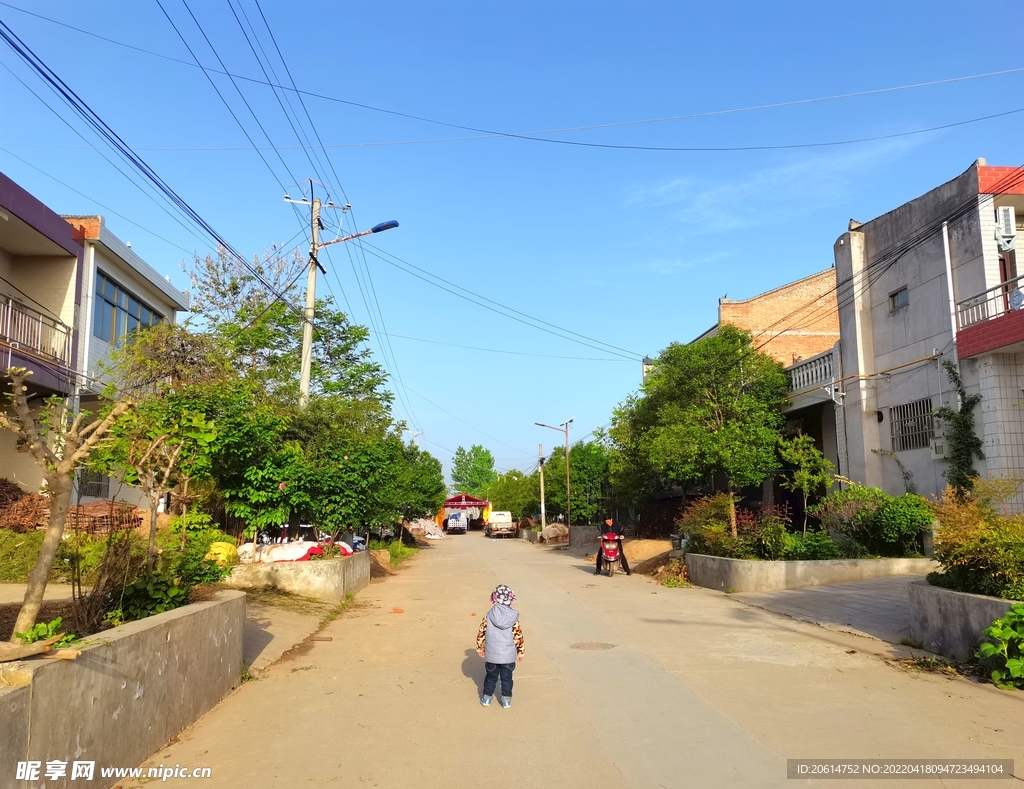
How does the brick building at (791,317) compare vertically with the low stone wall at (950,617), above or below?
above

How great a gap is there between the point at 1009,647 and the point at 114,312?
20613 mm

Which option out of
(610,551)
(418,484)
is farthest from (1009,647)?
(418,484)

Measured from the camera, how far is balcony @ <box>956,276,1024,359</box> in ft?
48.9

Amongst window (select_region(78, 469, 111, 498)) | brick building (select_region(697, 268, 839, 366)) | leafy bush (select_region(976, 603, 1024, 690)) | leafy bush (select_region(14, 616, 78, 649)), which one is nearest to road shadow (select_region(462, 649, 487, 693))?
leafy bush (select_region(14, 616, 78, 649))

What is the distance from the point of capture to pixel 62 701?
14.4ft

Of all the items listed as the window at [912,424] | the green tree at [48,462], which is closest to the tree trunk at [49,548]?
→ the green tree at [48,462]

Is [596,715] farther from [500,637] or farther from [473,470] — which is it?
[473,470]

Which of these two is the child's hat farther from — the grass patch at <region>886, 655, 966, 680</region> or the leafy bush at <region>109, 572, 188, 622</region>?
the grass patch at <region>886, 655, 966, 680</region>

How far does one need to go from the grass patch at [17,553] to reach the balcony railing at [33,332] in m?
3.74

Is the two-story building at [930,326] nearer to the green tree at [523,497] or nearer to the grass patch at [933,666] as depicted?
the grass patch at [933,666]

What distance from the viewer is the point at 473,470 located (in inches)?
4956

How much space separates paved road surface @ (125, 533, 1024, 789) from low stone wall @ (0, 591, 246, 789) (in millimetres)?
305

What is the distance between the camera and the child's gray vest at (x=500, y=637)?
7.23 metres

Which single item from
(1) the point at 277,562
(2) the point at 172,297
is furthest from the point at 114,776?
(2) the point at 172,297
